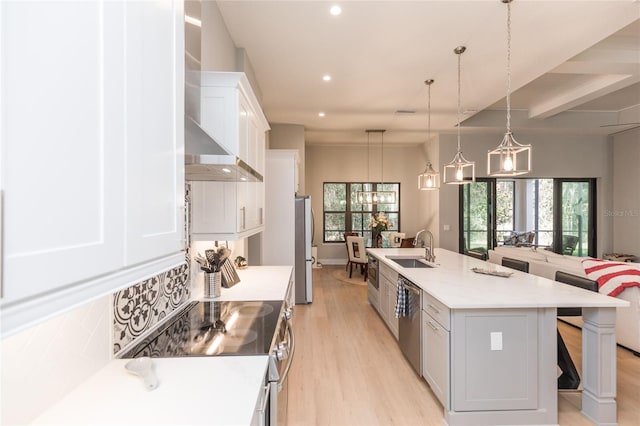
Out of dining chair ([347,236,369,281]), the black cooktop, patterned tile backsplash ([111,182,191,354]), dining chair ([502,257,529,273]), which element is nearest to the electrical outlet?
the black cooktop

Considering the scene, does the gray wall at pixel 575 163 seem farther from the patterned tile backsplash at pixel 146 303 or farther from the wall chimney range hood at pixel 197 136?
the wall chimney range hood at pixel 197 136

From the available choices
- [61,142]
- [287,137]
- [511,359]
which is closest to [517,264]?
[511,359]

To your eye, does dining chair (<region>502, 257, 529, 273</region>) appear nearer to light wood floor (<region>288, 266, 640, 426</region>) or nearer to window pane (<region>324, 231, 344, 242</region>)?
light wood floor (<region>288, 266, 640, 426</region>)

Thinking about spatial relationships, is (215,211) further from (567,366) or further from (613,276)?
(613,276)

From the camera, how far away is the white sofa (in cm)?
321

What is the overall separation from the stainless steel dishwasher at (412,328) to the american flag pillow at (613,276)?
201 centimetres

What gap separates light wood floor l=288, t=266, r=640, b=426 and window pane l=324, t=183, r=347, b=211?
468cm

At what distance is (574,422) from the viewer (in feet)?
7.47

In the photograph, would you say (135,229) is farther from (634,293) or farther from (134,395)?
(634,293)

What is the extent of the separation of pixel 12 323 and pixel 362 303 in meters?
5.06

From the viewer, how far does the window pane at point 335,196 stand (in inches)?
347

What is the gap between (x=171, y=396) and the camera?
104cm

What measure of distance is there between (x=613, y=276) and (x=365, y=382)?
2.70m

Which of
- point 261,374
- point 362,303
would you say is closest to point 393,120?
point 362,303
